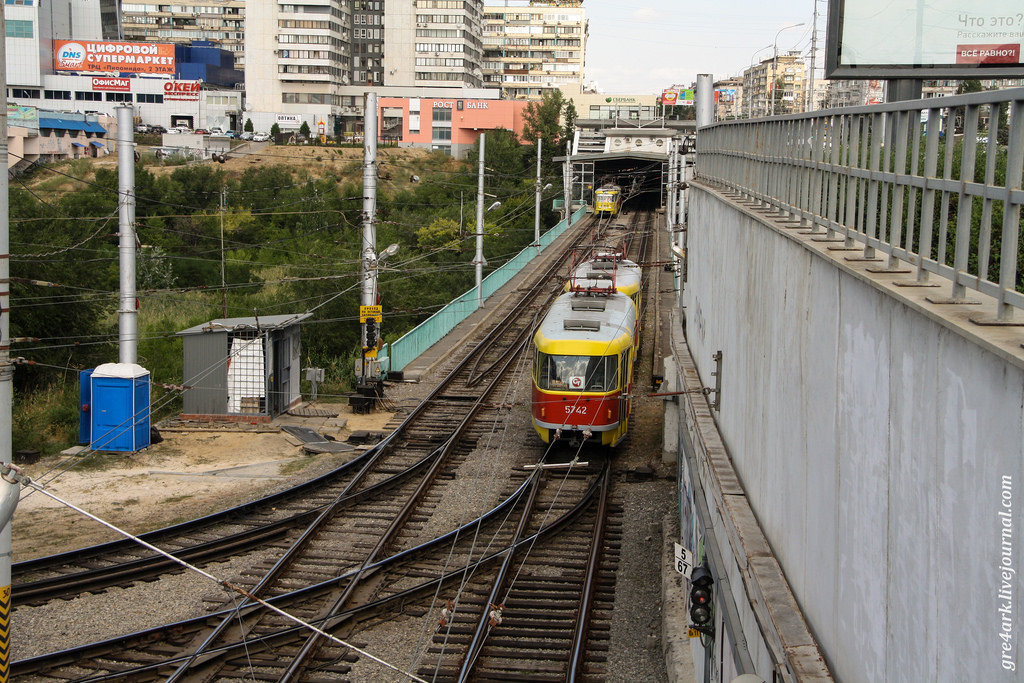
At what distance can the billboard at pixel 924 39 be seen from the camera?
559cm

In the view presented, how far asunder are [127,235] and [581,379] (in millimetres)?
8884

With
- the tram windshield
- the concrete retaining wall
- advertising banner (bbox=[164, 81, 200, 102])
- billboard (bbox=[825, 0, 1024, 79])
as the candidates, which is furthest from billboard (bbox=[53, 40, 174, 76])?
the concrete retaining wall

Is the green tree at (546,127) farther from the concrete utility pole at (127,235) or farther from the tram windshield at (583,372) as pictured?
the tram windshield at (583,372)

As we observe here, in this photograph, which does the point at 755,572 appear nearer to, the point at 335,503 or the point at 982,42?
the point at 982,42

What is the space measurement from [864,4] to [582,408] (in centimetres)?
1124

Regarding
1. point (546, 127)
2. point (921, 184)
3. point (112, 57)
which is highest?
point (112, 57)

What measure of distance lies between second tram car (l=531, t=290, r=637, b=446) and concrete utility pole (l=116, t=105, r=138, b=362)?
7735 millimetres

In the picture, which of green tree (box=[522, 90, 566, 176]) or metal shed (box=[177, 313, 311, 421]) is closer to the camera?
metal shed (box=[177, 313, 311, 421])

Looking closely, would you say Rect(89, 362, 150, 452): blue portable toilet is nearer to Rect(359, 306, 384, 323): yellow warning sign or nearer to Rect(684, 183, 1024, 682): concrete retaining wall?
Rect(359, 306, 384, 323): yellow warning sign

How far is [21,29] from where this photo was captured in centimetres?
10044

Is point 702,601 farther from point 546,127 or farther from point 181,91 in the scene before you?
point 181,91

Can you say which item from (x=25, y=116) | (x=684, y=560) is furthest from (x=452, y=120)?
(x=684, y=560)

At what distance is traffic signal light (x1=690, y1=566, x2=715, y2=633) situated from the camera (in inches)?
304

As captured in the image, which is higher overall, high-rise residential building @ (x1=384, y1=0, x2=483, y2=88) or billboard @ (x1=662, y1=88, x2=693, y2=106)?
high-rise residential building @ (x1=384, y1=0, x2=483, y2=88)
